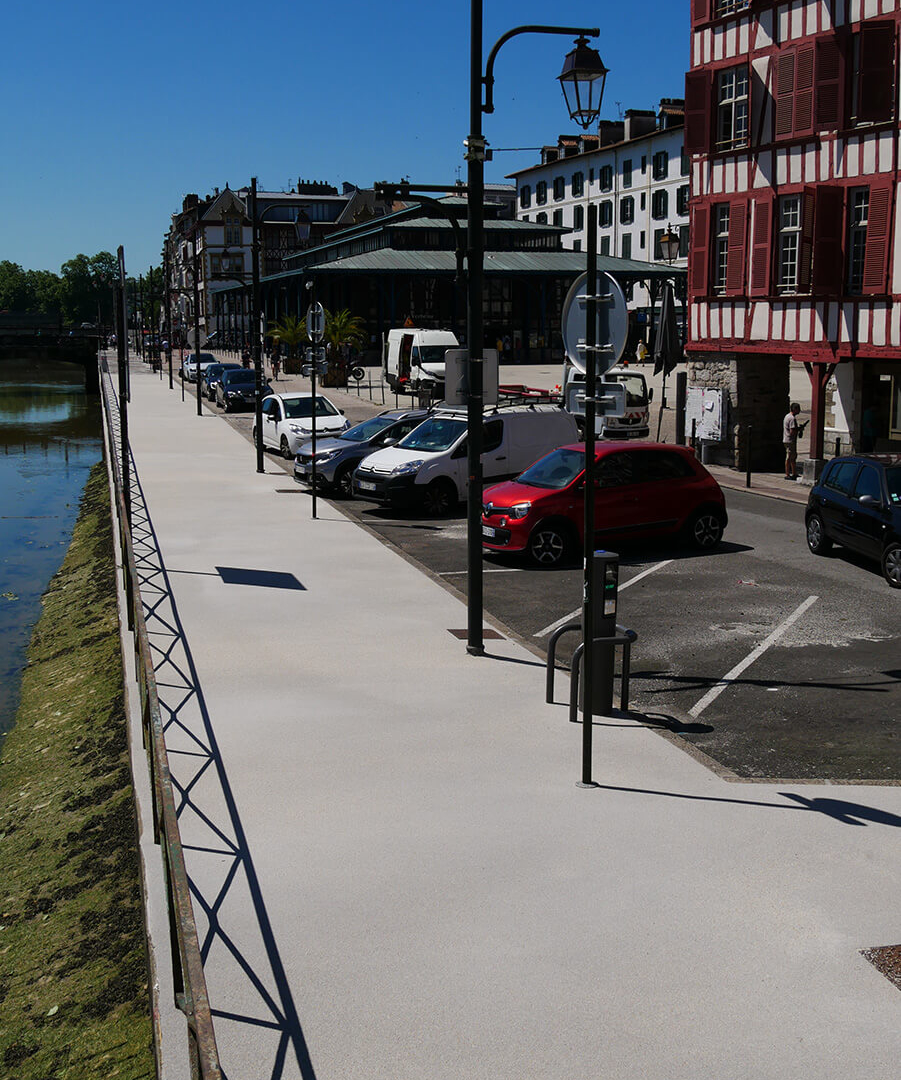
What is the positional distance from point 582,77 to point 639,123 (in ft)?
231

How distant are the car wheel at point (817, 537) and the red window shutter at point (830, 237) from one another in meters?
8.87

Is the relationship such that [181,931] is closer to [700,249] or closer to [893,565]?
[893,565]

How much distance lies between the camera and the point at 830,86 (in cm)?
2397

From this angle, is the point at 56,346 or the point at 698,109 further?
the point at 56,346

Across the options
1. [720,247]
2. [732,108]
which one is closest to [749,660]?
[720,247]

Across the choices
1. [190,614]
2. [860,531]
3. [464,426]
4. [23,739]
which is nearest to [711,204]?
[464,426]

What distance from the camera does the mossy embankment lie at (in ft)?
20.5

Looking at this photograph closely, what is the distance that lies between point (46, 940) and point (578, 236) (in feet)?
256

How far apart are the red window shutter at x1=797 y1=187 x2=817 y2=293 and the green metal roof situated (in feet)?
113

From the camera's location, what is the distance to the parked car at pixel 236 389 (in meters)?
46.6

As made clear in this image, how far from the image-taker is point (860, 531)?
1573 cm

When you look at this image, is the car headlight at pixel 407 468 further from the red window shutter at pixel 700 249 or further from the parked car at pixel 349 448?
the red window shutter at pixel 700 249

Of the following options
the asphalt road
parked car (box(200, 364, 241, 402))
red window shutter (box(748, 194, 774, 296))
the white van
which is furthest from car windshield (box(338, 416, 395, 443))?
parked car (box(200, 364, 241, 402))

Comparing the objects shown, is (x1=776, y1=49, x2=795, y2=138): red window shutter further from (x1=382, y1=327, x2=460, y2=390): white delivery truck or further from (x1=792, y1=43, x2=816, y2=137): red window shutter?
(x1=382, y1=327, x2=460, y2=390): white delivery truck
